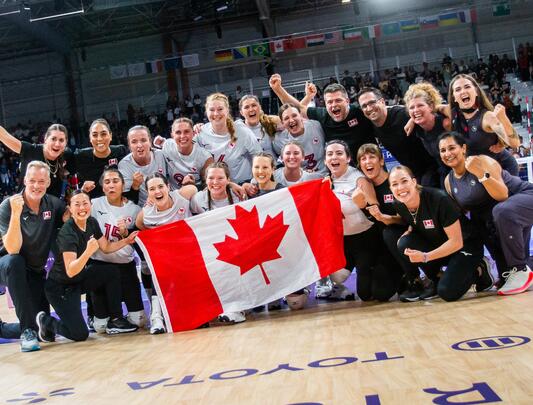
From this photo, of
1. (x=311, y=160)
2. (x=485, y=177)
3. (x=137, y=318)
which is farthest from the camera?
(x=311, y=160)

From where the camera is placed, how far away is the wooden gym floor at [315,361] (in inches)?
85.5

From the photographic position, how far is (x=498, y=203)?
4.18 meters

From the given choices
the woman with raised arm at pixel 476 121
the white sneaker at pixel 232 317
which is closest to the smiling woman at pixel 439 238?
the woman with raised arm at pixel 476 121

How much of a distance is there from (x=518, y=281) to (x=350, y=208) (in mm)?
1322

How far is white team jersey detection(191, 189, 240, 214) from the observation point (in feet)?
16.0

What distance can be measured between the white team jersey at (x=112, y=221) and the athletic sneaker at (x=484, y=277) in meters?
2.69

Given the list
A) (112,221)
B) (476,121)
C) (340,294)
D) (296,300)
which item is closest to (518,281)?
(476,121)

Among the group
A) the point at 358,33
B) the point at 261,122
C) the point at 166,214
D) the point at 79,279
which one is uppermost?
the point at 358,33

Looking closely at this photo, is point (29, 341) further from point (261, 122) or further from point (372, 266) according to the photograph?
point (261, 122)

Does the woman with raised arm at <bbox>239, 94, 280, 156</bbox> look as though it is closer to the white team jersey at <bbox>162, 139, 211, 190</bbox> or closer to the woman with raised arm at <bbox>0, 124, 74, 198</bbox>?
the white team jersey at <bbox>162, 139, 211, 190</bbox>

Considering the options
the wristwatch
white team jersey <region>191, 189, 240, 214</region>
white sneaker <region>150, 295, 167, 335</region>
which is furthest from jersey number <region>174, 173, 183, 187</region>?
the wristwatch

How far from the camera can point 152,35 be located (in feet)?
73.5

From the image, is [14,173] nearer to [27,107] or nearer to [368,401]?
[27,107]

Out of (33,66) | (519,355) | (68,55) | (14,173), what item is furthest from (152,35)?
(519,355)
